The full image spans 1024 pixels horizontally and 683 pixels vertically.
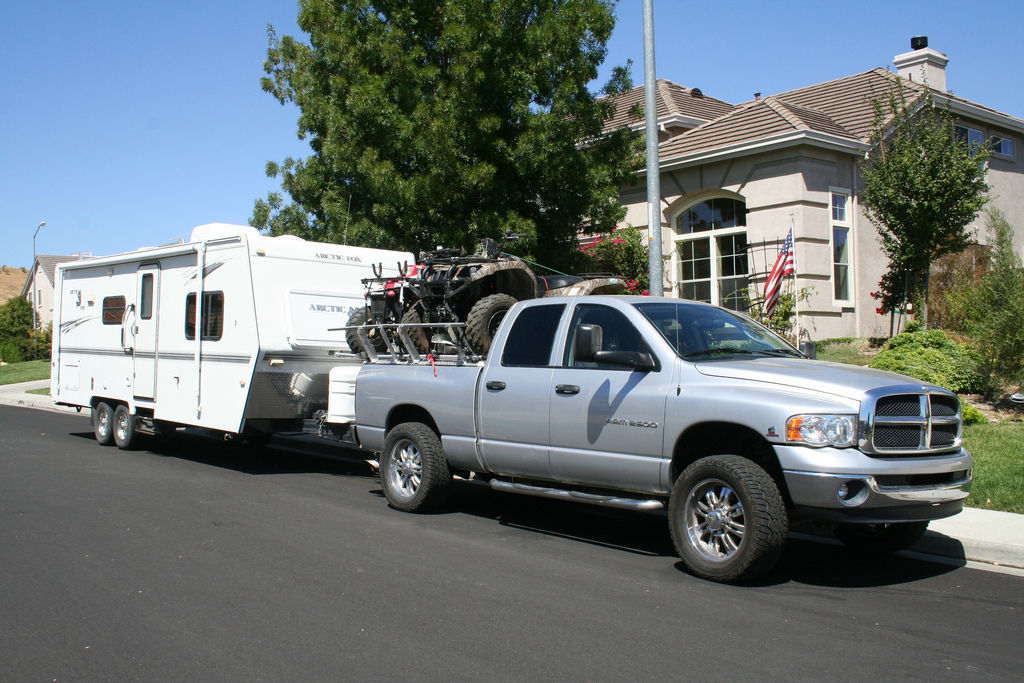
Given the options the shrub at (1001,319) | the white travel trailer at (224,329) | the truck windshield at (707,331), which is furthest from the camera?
the shrub at (1001,319)

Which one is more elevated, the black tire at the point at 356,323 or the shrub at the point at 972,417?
the black tire at the point at 356,323

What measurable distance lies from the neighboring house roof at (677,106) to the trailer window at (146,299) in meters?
12.8

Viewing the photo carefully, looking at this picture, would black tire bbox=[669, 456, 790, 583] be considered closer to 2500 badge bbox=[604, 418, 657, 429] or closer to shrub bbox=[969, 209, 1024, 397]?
2500 badge bbox=[604, 418, 657, 429]

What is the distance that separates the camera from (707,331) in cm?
706

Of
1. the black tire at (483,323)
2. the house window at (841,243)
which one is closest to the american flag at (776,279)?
the house window at (841,243)

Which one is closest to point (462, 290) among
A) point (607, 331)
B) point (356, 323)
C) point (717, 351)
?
point (356, 323)

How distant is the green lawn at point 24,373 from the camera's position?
94.3 feet

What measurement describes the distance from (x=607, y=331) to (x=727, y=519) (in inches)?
76.1

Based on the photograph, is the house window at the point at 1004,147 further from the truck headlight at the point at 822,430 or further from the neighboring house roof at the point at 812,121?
the truck headlight at the point at 822,430

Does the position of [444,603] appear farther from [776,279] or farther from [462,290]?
[776,279]

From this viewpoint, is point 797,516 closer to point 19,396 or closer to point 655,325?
point 655,325

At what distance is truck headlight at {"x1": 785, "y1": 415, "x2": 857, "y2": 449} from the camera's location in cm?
571

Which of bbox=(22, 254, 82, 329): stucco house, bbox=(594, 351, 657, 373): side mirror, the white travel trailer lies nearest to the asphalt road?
bbox=(594, 351, 657, 373): side mirror

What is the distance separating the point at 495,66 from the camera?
1408 cm
